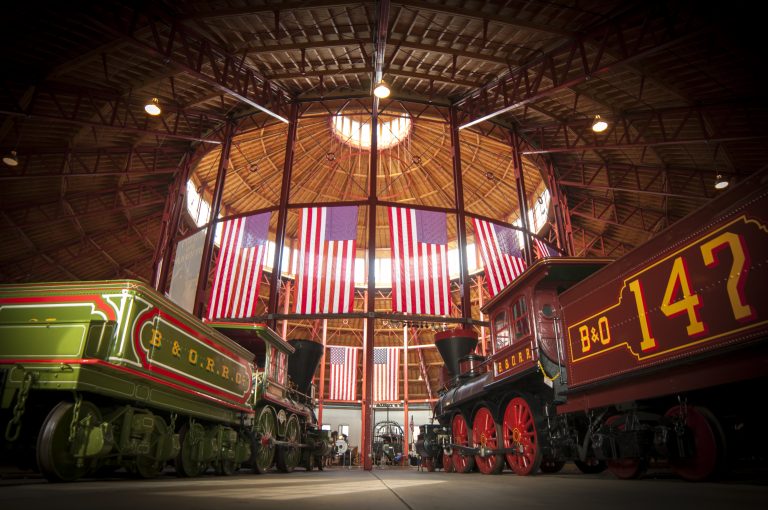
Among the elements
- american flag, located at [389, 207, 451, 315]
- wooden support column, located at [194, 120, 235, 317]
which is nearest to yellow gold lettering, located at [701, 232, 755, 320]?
american flag, located at [389, 207, 451, 315]

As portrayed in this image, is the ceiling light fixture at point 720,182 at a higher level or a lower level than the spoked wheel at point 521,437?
higher

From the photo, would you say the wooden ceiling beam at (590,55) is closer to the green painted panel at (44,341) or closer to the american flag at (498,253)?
the american flag at (498,253)

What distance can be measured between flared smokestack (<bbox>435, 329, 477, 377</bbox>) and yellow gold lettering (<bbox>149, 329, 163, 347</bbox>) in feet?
26.6

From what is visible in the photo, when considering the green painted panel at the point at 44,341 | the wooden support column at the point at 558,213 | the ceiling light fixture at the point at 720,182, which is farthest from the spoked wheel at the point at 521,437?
the ceiling light fixture at the point at 720,182

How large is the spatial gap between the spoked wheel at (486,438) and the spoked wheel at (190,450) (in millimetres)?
4536

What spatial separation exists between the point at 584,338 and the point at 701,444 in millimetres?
1640

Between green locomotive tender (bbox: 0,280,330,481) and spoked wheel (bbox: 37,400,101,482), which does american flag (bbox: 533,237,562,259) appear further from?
Answer: spoked wheel (bbox: 37,400,101,482)

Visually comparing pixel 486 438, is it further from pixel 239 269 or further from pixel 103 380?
pixel 239 269

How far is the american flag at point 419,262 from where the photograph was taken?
13062mm

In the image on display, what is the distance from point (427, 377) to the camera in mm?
31375

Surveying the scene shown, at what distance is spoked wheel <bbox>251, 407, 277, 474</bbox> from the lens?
28.4ft

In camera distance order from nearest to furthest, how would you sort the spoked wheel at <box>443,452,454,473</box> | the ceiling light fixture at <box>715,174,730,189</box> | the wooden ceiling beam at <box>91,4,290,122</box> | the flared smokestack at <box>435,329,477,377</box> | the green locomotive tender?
the green locomotive tender < the spoked wheel at <box>443,452,454,473</box> < the wooden ceiling beam at <box>91,4,290,122</box> < the flared smokestack at <box>435,329,477,377</box> < the ceiling light fixture at <box>715,174,730,189</box>

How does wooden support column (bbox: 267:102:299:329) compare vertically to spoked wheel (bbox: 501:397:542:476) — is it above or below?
above

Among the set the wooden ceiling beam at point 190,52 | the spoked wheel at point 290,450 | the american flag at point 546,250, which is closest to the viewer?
the spoked wheel at point 290,450
